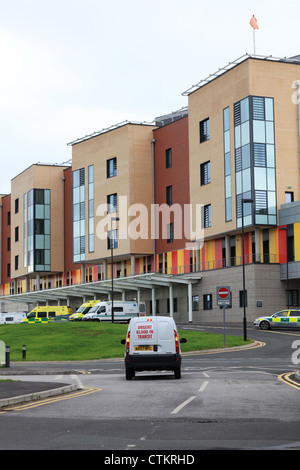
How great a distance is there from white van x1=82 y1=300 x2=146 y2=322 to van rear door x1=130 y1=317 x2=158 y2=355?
44.0m

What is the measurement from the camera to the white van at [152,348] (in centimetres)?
2120

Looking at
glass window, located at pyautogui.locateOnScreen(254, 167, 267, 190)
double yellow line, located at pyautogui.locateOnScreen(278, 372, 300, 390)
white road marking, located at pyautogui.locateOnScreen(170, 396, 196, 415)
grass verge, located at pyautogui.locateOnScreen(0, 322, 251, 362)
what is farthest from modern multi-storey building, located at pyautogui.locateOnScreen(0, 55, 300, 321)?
white road marking, located at pyautogui.locateOnScreen(170, 396, 196, 415)

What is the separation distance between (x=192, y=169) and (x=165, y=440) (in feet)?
205

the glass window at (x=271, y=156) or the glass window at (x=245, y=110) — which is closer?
the glass window at (x=271, y=156)

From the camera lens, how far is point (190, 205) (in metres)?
71.4

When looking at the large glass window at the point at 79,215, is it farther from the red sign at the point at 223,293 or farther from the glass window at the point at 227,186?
the red sign at the point at 223,293

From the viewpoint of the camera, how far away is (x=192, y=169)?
232 ft

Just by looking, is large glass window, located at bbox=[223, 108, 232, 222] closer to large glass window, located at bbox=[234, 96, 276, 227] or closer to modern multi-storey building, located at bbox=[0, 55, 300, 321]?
modern multi-storey building, located at bbox=[0, 55, 300, 321]

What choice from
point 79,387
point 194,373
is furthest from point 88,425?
point 194,373

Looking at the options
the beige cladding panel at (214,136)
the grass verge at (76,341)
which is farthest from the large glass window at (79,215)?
the grass verge at (76,341)

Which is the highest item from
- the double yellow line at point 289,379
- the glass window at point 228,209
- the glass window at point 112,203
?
the glass window at point 112,203

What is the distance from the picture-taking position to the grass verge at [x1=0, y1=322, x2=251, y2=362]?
3709 centimetres

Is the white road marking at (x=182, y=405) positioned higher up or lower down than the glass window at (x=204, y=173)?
lower down

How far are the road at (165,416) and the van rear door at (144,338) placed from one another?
946 mm
